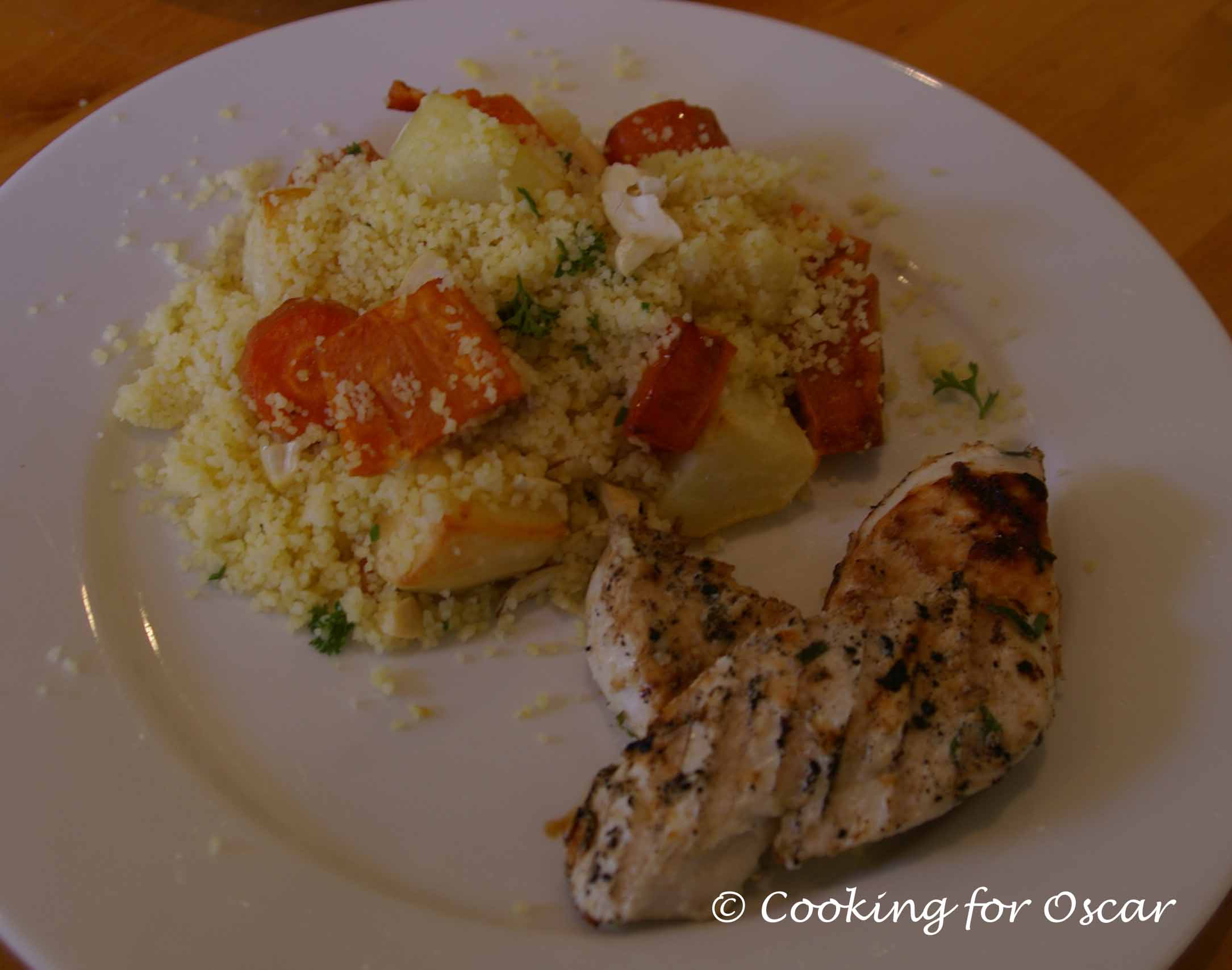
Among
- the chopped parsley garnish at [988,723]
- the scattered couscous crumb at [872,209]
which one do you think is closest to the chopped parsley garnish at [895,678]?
the chopped parsley garnish at [988,723]

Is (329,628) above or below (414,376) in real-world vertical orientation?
below

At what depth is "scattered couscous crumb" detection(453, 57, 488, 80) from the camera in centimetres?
221

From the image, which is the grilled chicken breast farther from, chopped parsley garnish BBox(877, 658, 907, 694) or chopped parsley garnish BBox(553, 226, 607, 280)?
chopped parsley garnish BBox(553, 226, 607, 280)

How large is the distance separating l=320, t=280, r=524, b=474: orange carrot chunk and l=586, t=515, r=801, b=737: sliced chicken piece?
1.10 ft

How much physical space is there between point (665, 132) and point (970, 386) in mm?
802

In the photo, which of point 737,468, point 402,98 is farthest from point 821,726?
point 402,98

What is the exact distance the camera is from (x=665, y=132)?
2020 mm

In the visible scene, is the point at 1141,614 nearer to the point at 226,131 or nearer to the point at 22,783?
the point at 22,783

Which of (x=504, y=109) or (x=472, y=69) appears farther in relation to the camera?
(x=472, y=69)

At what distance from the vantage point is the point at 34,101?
2441 millimetres

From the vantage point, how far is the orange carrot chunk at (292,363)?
1.68m

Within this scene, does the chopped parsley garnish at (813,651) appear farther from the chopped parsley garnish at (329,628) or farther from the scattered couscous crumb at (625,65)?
the scattered couscous crumb at (625,65)

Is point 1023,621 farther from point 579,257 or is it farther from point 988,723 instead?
point 579,257

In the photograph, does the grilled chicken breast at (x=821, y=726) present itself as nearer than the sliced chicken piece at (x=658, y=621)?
Yes
